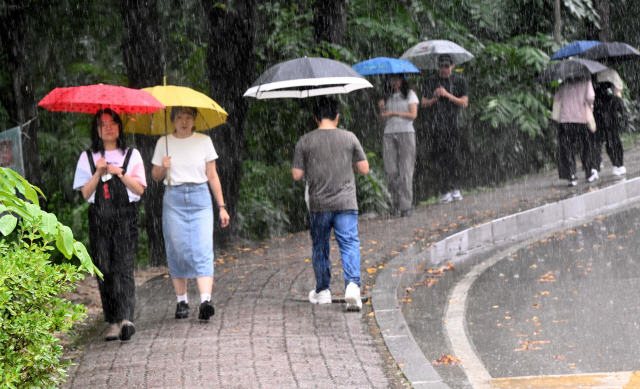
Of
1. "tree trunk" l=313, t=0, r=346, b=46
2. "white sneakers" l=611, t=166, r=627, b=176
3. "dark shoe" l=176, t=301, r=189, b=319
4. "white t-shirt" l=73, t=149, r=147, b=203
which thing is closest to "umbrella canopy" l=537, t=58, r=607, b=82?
"white sneakers" l=611, t=166, r=627, b=176

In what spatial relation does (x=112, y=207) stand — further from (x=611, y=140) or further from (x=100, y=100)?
(x=611, y=140)

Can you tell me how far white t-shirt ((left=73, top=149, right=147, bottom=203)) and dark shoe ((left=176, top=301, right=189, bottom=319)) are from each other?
1144 millimetres

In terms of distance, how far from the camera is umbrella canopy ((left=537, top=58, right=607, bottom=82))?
46.3 ft

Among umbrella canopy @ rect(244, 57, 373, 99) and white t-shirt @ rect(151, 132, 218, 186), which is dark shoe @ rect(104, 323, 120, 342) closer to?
white t-shirt @ rect(151, 132, 218, 186)

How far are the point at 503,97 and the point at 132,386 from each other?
11.5 metres

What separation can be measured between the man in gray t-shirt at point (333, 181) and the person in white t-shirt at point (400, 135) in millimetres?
4850

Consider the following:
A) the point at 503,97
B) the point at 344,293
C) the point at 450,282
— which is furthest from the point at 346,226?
the point at 503,97

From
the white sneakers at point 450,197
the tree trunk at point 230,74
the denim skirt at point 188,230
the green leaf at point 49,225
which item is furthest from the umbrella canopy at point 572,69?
the green leaf at point 49,225

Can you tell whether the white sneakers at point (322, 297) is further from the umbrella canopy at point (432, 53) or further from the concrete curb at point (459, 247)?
the umbrella canopy at point (432, 53)

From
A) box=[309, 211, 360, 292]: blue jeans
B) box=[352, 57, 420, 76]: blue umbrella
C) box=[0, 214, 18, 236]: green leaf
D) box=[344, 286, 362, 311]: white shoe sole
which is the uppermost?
box=[352, 57, 420, 76]: blue umbrella

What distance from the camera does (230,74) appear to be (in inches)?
457

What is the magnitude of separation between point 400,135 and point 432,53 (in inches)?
64.4

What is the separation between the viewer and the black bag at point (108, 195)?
7059 millimetres

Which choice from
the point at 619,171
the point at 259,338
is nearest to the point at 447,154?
the point at 619,171
